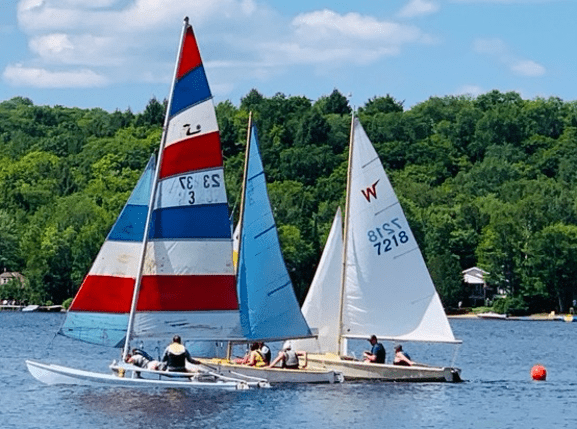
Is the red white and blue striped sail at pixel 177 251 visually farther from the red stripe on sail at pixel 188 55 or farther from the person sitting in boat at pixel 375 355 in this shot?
the person sitting in boat at pixel 375 355

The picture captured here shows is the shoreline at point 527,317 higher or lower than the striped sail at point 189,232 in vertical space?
lower

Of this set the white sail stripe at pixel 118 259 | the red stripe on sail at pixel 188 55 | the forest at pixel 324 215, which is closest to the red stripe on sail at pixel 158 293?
the white sail stripe at pixel 118 259

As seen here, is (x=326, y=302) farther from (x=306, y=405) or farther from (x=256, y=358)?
(x=306, y=405)

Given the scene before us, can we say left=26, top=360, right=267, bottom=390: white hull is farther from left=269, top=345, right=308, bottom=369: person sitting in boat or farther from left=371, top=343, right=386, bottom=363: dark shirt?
left=371, top=343, right=386, bottom=363: dark shirt

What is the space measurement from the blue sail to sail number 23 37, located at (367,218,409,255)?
3.19 meters

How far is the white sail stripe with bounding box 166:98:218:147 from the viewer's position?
139 ft

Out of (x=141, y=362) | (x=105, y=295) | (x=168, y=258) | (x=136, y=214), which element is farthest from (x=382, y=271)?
(x=105, y=295)

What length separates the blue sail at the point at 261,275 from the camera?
156 feet

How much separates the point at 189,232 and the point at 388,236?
882 cm

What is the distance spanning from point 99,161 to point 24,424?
512 ft

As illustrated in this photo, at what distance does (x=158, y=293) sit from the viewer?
43.1 m

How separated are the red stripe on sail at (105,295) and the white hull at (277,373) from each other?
12.8 feet

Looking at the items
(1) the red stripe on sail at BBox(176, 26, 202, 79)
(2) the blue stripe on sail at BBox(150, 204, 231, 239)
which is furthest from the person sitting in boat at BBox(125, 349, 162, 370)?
(1) the red stripe on sail at BBox(176, 26, 202, 79)

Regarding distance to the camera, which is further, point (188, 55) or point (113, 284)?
point (113, 284)
